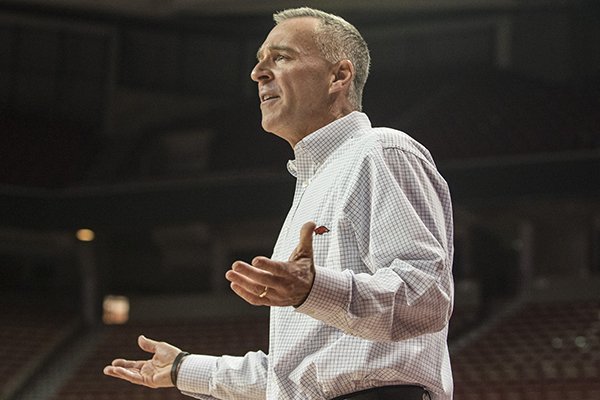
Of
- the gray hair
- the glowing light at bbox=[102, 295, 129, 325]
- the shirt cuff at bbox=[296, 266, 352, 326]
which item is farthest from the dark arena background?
the shirt cuff at bbox=[296, 266, 352, 326]

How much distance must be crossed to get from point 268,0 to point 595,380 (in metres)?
6.79

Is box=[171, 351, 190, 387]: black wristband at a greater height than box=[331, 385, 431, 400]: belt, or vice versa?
box=[331, 385, 431, 400]: belt

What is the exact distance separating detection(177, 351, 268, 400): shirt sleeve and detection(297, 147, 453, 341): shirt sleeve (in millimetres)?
405

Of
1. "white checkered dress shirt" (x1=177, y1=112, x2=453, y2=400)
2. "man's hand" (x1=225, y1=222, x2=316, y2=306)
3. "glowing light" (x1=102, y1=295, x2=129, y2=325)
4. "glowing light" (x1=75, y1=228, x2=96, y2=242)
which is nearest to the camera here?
"man's hand" (x1=225, y1=222, x2=316, y2=306)

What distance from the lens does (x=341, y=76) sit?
1596mm

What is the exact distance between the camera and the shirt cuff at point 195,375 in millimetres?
1738

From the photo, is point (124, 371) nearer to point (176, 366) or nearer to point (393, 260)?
point (176, 366)

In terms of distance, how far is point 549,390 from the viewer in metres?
8.03

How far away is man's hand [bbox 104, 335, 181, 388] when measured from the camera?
1744mm

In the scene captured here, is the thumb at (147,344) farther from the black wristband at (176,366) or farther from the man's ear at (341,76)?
the man's ear at (341,76)

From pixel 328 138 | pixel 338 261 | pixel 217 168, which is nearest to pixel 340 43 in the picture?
pixel 328 138

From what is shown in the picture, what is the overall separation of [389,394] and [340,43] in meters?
0.60

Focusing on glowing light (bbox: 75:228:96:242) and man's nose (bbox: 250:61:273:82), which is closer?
man's nose (bbox: 250:61:273:82)

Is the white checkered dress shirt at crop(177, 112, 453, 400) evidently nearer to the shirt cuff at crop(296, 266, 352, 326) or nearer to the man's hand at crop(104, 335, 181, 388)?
the shirt cuff at crop(296, 266, 352, 326)
